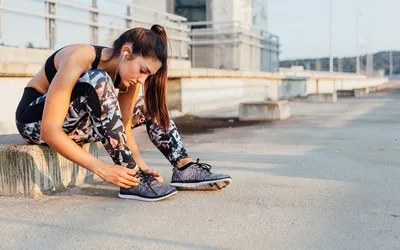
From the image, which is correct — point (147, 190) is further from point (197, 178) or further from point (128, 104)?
point (128, 104)

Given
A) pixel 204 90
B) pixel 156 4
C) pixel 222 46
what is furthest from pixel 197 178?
pixel 156 4

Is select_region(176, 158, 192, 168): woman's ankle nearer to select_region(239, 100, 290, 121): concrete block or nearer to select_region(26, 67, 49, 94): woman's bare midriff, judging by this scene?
select_region(26, 67, 49, 94): woman's bare midriff

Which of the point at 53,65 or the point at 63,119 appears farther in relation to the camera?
the point at 53,65

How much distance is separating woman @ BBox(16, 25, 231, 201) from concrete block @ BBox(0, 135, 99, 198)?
10 cm

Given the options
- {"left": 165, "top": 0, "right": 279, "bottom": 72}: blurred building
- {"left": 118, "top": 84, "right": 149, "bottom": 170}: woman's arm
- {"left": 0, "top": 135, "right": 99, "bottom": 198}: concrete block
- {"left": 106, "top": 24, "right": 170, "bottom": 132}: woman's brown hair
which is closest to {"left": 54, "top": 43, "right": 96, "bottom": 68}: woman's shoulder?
{"left": 106, "top": 24, "right": 170, "bottom": 132}: woman's brown hair

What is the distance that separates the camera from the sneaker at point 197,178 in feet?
10.6

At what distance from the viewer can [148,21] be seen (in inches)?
432

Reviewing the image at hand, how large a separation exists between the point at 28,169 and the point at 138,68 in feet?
2.92

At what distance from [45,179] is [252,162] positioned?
1979mm

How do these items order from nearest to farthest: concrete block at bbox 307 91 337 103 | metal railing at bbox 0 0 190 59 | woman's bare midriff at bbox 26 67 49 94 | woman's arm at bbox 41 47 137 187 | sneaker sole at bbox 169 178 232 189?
1. woman's arm at bbox 41 47 137 187
2. woman's bare midriff at bbox 26 67 49 94
3. sneaker sole at bbox 169 178 232 189
4. metal railing at bbox 0 0 190 59
5. concrete block at bbox 307 91 337 103

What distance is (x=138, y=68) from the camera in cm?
281

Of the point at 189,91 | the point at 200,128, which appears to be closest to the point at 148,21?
the point at 189,91

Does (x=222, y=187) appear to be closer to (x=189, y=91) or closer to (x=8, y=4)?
(x=8, y=4)

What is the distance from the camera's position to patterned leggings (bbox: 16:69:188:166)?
2814 millimetres
